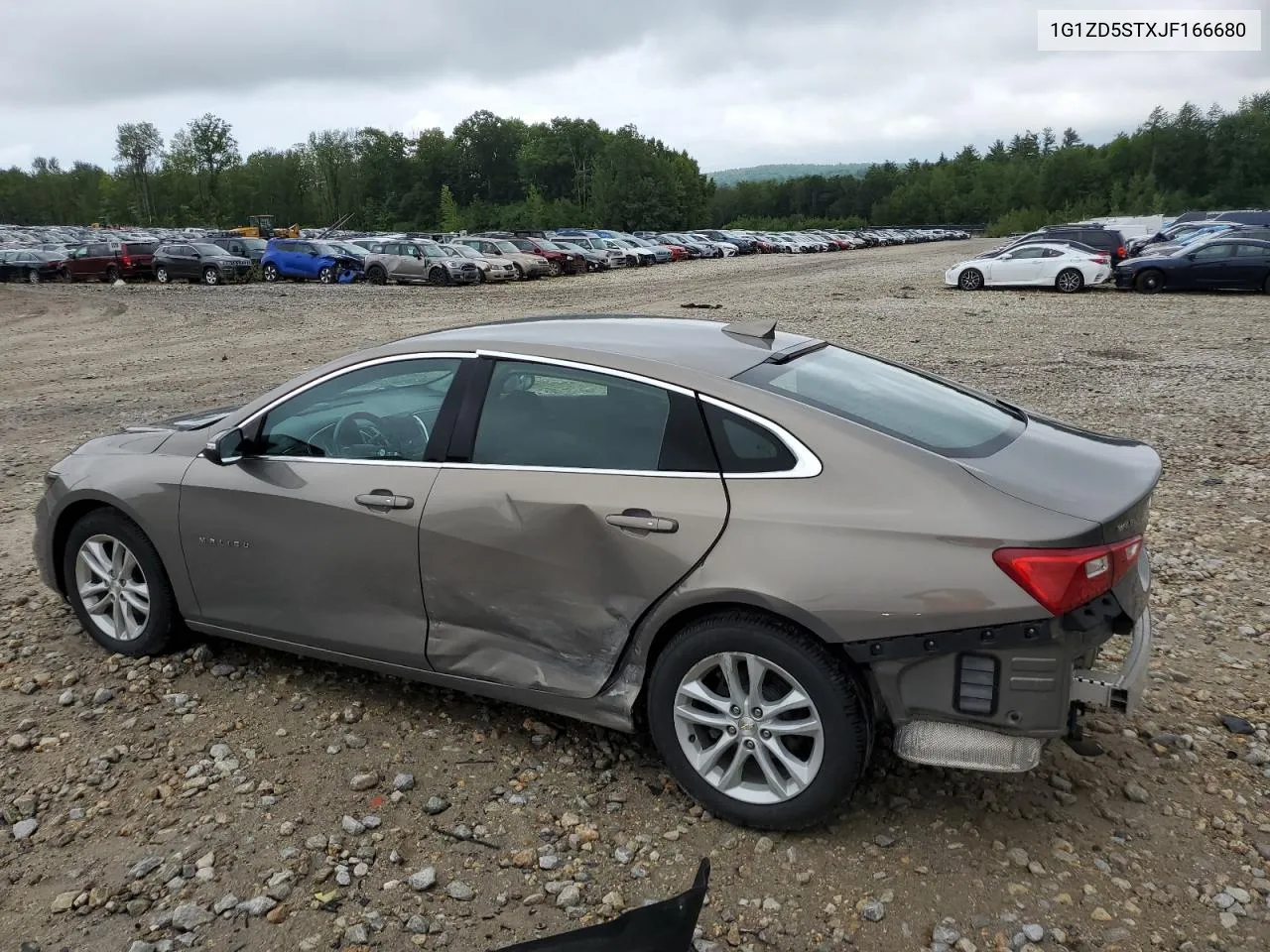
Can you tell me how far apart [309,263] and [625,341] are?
32.5 m

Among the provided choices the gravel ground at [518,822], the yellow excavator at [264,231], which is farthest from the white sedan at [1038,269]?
the yellow excavator at [264,231]

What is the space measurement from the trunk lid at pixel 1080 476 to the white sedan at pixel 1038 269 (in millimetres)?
24571

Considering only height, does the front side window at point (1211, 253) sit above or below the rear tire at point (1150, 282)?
above

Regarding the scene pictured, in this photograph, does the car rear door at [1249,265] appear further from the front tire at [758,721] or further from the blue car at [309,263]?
the blue car at [309,263]

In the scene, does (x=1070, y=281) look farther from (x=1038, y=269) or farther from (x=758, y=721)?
(x=758, y=721)

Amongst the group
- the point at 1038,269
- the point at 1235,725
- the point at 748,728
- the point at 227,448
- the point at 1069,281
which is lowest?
the point at 1235,725

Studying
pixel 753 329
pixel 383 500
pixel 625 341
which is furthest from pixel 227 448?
pixel 753 329

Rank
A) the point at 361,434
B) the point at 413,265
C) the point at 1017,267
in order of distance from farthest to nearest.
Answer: the point at 413,265
the point at 1017,267
the point at 361,434

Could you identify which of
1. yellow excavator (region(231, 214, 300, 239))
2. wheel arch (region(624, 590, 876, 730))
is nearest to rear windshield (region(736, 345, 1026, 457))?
wheel arch (region(624, 590, 876, 730))

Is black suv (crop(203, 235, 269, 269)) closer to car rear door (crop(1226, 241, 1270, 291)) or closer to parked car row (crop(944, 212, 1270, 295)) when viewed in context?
parked car row (crop(944, 212, 1270, 295))

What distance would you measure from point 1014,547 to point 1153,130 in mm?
124580

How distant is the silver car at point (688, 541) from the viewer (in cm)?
295

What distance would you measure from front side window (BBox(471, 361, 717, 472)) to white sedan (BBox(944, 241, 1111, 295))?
25350 mm

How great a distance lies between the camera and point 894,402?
3.65 meters
